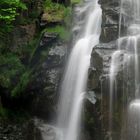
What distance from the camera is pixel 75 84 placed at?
58.6 ft

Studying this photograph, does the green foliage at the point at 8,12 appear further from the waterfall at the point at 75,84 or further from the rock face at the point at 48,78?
the waterfall at the point at 75,84

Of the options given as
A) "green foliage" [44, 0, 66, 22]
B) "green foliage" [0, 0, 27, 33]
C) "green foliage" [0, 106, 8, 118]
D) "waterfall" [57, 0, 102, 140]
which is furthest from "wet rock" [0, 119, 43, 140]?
"green foliage" [44, 0, 66, 22]

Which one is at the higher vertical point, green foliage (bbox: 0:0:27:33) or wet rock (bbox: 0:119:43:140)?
→ green foliage (bbox: 0:0:27:33)

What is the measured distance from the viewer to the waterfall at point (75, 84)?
16719 millimetres

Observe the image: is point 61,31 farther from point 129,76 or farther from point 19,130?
point 129,76

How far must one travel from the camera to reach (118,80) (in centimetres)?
1501

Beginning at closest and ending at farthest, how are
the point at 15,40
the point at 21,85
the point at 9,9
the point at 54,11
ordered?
the point at 21,85, the point at 9,9, the point at 15,40, the point at 54,11

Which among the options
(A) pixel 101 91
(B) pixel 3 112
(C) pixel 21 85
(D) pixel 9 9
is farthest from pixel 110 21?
(B) pixel 3 112

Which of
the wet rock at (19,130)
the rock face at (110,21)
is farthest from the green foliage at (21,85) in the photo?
the rock face at (110,21)

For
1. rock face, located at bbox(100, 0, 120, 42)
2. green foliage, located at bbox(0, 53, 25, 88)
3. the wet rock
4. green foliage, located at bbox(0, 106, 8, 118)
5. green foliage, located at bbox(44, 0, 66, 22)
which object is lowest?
the wet rock

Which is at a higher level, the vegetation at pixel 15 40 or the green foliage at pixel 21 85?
the vegetation at pixel 15 40

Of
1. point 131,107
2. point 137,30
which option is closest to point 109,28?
point 137,30

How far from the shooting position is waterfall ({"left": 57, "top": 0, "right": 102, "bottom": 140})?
1672 cm

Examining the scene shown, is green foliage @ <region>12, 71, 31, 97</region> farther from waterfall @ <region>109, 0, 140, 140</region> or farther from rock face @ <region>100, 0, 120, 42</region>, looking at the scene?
waterfall @ <region>109, 0, 140, 140</region>
